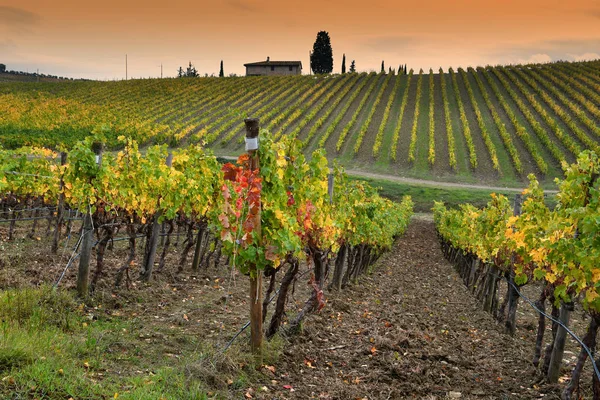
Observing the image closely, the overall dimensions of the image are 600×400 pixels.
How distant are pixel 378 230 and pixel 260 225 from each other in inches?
305

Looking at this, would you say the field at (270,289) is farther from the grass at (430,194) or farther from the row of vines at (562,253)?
the grass at (430,194)

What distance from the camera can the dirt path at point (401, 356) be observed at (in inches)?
217

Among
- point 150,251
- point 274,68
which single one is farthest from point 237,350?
point 274,68

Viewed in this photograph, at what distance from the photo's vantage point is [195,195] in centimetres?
1012

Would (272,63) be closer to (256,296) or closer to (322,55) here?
(322,55)

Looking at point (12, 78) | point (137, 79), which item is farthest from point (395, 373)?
point (12, 78)

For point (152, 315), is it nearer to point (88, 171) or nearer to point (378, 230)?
point (88, 171)

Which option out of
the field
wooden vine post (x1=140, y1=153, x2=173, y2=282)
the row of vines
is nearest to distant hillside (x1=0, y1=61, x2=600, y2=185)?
the field

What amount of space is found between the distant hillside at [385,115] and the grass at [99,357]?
31.9 metres

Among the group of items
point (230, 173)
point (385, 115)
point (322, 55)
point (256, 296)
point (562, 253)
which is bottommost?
point (256, 296)

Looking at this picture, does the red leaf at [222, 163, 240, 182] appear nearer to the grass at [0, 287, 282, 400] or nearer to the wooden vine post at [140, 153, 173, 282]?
the grass at [0, 287, 282, 400]

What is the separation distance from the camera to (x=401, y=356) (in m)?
6.46

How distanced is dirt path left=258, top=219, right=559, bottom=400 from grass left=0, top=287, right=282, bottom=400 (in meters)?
0.54

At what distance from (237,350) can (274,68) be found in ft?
254
